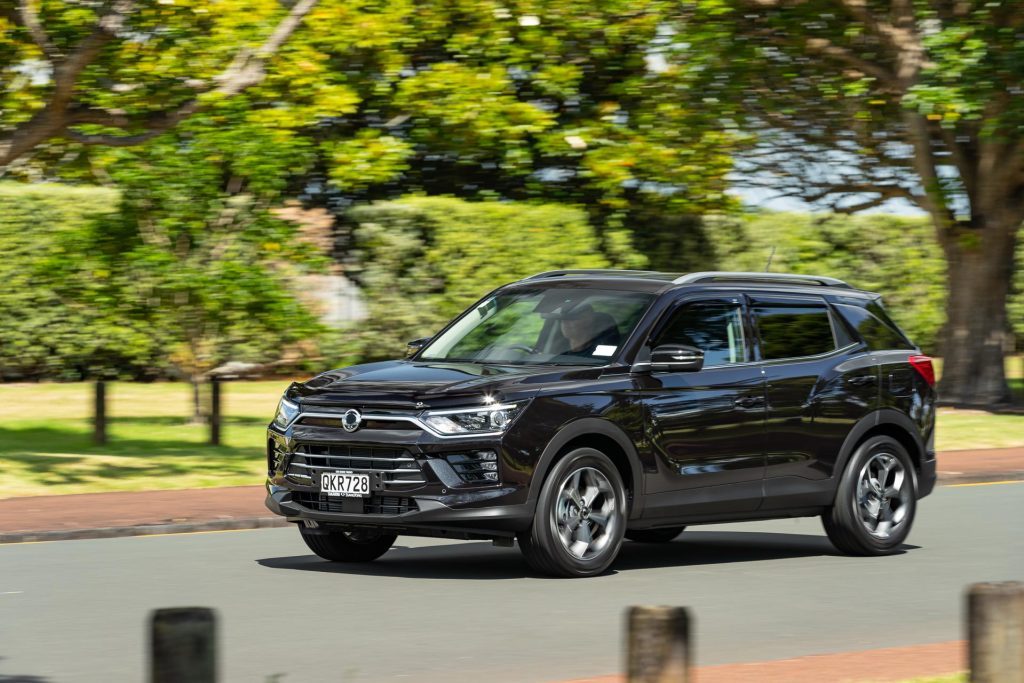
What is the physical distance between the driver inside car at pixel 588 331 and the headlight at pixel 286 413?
1.63m

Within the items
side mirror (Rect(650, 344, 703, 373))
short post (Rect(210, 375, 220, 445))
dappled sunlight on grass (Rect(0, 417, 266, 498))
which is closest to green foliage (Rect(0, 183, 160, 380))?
dappled sunlight on grass (Rect(0, 417, 266, 498))

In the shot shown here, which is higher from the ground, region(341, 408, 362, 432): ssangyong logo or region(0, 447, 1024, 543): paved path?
region(341, 408, 362, 432): ssangyong logo

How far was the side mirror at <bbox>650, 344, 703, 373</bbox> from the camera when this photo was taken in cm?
1070

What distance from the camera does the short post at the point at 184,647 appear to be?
4012 mm

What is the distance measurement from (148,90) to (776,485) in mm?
8539

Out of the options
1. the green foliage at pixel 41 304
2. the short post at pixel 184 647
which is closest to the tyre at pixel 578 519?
the short post at pixel 184 647

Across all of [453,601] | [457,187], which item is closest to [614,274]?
[453,601]

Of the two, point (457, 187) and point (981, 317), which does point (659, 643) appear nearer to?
point (981, 317)

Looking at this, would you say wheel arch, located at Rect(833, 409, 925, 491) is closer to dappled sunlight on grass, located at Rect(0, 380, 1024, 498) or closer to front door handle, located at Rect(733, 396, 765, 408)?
front door handle, located at Rect(733, 396, 765, 408)

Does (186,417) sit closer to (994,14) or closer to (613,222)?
(613,222)

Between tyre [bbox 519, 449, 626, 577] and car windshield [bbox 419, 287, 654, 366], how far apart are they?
2.27 ft

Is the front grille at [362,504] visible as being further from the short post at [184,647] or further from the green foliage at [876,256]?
the green foliage at [876,256]

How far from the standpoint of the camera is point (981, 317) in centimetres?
2625

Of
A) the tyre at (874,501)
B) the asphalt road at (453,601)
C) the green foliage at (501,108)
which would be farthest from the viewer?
the green foliage at (501,108)
